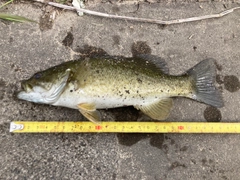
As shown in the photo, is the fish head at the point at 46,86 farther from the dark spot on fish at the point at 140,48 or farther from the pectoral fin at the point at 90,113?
the dark spot on fish at the point at 140,48

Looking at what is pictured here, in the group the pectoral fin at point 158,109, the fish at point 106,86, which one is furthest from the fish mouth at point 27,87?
the pectoral fin at point 158,109

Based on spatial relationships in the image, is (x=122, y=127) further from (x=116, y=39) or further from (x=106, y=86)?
(x=116, y=39)

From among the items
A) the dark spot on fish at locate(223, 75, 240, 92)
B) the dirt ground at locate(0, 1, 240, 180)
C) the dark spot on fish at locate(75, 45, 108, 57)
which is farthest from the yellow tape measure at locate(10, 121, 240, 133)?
the dark spot on fish at locate(75, 45, 108, 57)

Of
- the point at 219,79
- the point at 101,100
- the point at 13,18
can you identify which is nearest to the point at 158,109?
the point at 101,100

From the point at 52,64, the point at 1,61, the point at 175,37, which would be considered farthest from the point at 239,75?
the point at 1,61

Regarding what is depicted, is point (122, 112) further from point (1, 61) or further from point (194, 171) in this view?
Result: point (1, 61)

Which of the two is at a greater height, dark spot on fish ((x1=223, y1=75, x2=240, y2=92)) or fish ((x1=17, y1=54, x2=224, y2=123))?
dark spot on fish ((x1=223, y1=75, x2=240, y2=92))

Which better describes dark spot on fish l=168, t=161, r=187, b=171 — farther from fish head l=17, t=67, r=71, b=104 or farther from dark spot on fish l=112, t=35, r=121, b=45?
dark spot on fish l=112, t=35, r=121, b=45
